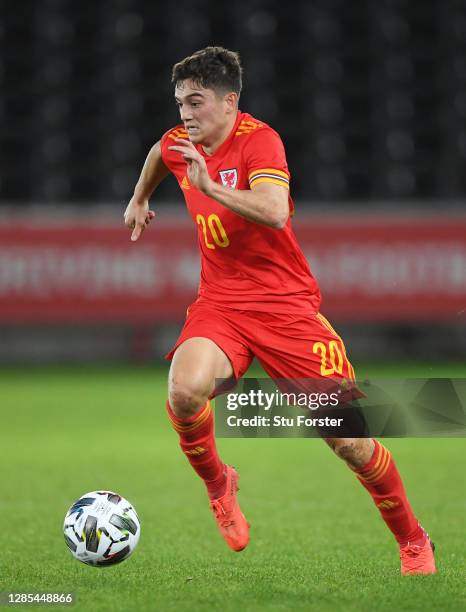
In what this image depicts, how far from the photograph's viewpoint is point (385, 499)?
4562mm

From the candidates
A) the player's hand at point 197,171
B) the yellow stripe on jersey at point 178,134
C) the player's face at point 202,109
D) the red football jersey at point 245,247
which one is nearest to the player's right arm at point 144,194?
the yellow stripe on jersey at point 178,134

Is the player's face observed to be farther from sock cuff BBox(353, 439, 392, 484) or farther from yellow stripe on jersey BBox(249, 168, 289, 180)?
sock cuff BBox(353, 439, 392, 484)

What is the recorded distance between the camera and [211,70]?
4547 millimetres

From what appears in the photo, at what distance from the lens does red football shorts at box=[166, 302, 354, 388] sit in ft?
14.9

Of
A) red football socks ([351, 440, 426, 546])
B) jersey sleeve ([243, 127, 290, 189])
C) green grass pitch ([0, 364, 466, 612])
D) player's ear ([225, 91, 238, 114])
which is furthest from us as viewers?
player's ear ([225, 91, 238, 114])

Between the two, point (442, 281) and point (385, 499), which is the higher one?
point (385, 499)

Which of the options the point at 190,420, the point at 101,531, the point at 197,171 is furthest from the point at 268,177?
the point at 101,531

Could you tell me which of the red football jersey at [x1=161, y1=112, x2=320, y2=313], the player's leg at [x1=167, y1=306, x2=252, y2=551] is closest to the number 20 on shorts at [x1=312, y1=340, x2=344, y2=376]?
the red football jersey at [x1=161, y1=112, x2=320, y2=313]

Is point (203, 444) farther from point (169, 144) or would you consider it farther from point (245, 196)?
point (169, 144)

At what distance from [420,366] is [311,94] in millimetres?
5291

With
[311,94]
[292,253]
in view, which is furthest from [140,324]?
[292,253]

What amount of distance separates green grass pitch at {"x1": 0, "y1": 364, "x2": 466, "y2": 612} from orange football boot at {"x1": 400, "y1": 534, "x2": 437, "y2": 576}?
6 cm

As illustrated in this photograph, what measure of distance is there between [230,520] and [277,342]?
0.76m

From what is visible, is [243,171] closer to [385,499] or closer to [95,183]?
[385,499]
